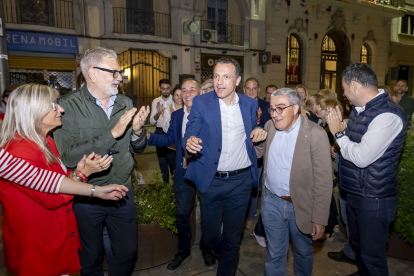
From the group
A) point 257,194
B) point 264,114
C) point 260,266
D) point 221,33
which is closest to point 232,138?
point 260,266

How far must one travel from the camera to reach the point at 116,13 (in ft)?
48.5

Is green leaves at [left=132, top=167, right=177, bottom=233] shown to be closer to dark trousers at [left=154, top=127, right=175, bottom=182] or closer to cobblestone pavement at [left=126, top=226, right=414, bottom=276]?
cobblestone pavement at [left=126, top=226, right=414, bottom=276]

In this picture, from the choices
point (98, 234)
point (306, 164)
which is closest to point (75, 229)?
point (98, 234)

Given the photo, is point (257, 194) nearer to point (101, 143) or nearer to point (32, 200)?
point (101, 143)

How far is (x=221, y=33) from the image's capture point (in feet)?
57.7

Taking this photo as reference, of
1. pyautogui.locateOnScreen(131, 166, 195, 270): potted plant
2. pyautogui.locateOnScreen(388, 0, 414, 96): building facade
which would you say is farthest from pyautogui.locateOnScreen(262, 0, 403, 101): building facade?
pyautogui.locateOnScreen(131, 166, 195, 270): potted plant

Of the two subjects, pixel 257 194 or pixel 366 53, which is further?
pixel 366 53

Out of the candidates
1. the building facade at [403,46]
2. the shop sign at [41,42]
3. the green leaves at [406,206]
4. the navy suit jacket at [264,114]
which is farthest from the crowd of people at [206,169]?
the building facade at [403,46]

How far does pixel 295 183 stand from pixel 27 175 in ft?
6.83

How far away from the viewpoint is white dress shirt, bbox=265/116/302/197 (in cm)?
280

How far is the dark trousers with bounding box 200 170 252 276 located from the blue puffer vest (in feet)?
3.33

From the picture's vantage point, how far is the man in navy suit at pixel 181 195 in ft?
11.6

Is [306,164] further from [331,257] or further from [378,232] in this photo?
[331,257]

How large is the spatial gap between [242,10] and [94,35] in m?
8.61
